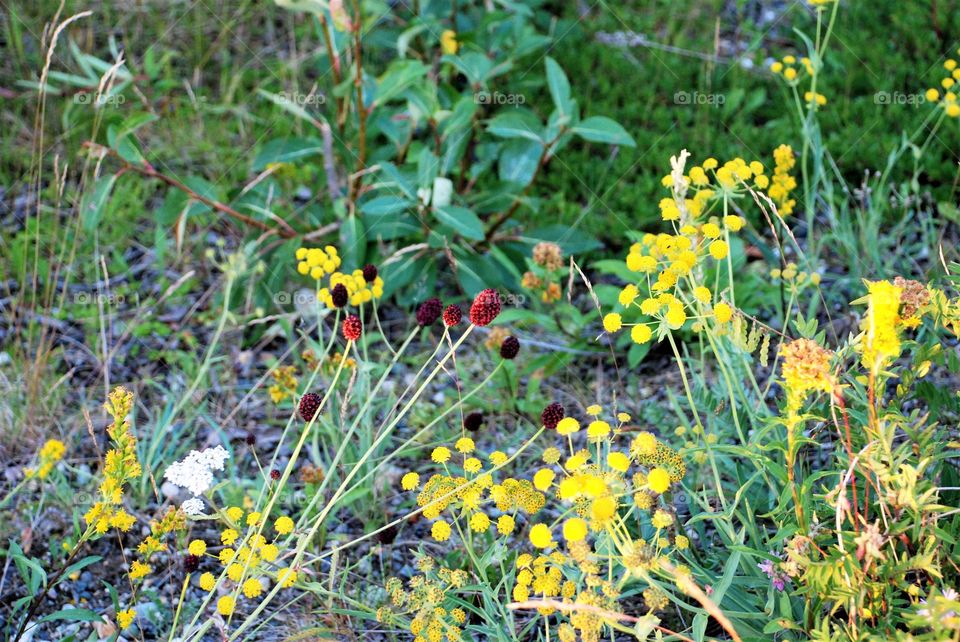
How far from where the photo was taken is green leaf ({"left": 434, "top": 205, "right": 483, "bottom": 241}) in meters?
3.02

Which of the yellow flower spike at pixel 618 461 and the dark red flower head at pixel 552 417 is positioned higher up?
the yellow flower spike at pixel 618 461

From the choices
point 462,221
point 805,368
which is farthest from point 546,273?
point 805,368

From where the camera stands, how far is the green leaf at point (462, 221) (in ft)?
9.91

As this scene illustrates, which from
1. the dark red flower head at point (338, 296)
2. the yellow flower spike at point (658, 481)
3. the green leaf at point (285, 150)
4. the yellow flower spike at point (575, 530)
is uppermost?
the yellow flower spike at point (658, 481)

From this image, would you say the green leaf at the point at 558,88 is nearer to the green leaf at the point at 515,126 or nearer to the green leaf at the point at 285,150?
the green leaf at the point at 515,126

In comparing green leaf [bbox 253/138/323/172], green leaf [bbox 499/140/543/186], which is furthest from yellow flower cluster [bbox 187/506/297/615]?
green leaf [bbox 499/140/543/186]

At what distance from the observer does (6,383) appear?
3.00 m

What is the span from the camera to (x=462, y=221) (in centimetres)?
305

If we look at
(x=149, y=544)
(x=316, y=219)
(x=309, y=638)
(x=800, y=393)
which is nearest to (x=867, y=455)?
(x=800, y=393)

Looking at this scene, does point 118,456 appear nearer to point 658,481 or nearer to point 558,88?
point 658,481

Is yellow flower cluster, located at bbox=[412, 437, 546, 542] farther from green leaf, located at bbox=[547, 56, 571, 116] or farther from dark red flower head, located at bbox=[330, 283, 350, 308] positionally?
green leaf, located at bbox=[547, 56, 571, 116]

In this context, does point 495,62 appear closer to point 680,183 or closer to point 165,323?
point 165,323

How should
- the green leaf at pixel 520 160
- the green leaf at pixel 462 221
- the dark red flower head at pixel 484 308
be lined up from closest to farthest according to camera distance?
1. the dark red flower head at pixel 484 308
2. the green leaf at pixel 462 221
3. the green leaf at pixel 520 160

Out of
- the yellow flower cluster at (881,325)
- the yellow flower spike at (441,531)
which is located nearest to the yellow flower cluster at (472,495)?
the yellow flower spike at (441,531)
